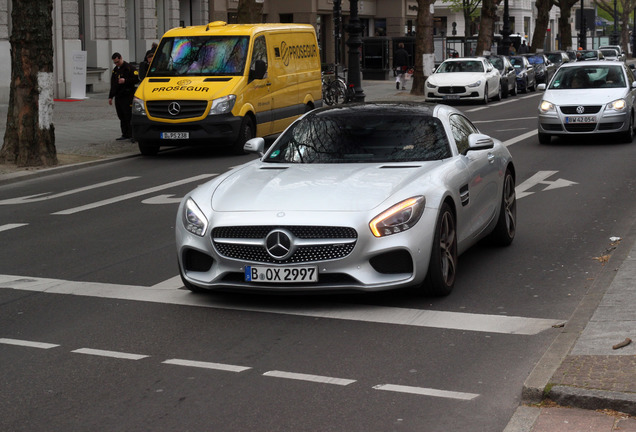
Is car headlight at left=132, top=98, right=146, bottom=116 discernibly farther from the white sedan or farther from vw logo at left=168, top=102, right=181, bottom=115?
the white sedan

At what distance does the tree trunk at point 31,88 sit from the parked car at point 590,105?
29.3 feet

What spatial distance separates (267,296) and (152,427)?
2.96m

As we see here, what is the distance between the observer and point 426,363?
6.52 metres

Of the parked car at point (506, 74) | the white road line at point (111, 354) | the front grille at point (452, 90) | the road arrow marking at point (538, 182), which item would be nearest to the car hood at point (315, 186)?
the white road line at point (111, 354)

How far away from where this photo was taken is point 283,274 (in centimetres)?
767

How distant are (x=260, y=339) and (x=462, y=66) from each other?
103 ft

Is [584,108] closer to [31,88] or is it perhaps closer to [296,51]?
[296,51]

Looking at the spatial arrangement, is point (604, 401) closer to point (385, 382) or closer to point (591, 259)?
point (385, 382)

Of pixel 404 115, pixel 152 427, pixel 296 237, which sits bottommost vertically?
pixel 152 427

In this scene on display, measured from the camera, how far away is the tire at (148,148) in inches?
804

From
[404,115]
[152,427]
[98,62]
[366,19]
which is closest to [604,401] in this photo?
[152,427]

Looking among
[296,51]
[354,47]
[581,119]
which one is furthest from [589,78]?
[354,47]

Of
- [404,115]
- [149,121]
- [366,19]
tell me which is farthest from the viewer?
[366,19]

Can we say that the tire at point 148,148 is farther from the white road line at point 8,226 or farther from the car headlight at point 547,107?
the white road line at point 8,226
